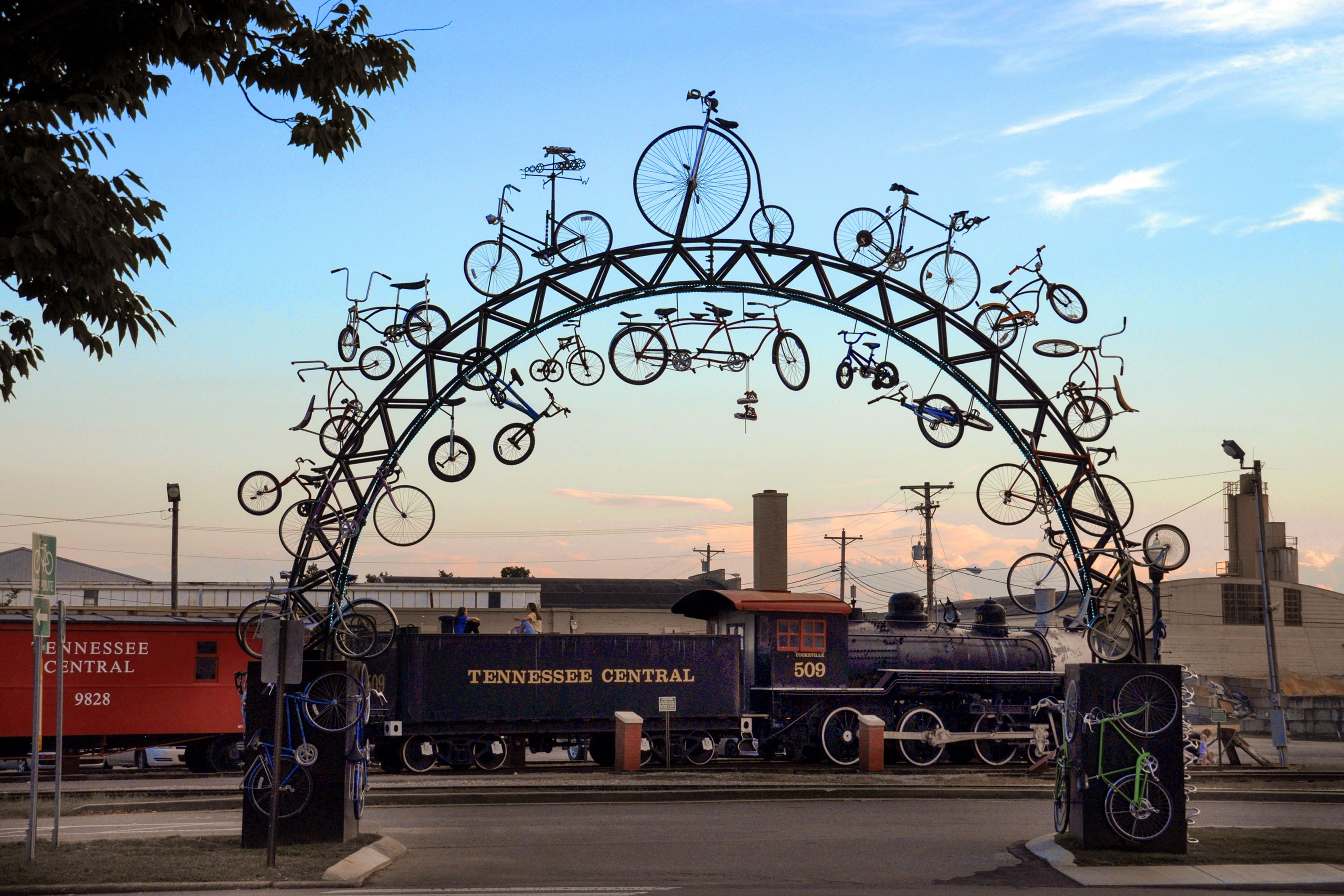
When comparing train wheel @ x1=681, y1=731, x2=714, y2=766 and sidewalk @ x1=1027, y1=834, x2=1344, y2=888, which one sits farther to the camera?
train wheel @ x1=681, y1=731, x2=714, y2=766

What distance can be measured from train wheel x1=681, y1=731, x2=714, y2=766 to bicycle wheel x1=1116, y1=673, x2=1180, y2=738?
13517 millimetres

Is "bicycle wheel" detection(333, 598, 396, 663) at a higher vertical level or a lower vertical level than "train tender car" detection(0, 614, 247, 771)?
higher

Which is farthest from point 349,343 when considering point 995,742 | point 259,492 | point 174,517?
point 174,517

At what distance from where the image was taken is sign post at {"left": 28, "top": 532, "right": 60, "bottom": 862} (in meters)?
12.6

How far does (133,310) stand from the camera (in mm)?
11227

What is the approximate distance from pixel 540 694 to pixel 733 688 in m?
4.12

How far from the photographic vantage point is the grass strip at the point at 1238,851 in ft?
44.7

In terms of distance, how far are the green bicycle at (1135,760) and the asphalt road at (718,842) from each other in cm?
118

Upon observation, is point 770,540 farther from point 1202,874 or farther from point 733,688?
point 1202,874

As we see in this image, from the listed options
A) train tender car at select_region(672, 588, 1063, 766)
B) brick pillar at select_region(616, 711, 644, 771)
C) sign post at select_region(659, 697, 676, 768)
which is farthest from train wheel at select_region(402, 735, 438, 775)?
train tender car at select_region(672, 588, 1063, 766)

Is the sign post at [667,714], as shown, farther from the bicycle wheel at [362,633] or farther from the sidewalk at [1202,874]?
the sidewalk at [1202,874]

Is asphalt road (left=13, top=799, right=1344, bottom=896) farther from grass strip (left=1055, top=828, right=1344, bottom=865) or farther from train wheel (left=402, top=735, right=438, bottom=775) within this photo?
train wheel (left=402, top=735, right=438, bottom=775)

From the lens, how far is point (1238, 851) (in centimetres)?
1420

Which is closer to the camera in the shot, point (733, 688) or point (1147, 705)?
point (1147, 705)
